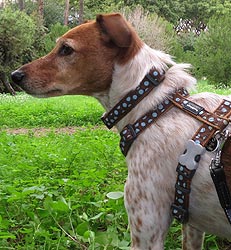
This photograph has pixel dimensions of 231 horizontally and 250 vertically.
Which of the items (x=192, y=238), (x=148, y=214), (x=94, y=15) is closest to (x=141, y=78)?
(x=148, y=214)

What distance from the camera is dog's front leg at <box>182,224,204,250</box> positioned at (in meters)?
3.05

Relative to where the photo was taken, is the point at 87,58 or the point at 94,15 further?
the point at 94,15

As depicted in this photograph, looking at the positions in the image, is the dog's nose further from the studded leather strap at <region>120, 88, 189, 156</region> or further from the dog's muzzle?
the studded leather strap at <region>120, 88, 189, 156</region>

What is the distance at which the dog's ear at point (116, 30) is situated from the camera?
2.72 m

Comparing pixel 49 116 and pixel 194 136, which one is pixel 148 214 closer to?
pixel 194 136

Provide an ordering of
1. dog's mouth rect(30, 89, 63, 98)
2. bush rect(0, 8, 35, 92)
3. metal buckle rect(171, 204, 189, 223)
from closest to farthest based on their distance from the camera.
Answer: metal buckle rect(171, 204, 189, 223), dog's mouth rect(30, 89, 63, 98), bush rect(0, 8, 35, 92)

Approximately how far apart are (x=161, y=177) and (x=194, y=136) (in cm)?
29

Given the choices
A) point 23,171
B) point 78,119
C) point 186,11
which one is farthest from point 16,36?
point 186,11

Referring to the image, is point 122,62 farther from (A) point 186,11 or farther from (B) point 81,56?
(A) point 186,11

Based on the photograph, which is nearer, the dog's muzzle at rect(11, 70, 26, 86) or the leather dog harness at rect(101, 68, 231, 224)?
the leather dog harness at rect(101, 68, 231, 224)

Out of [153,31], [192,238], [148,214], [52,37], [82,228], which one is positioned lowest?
[52,37]

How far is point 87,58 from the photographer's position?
2809mm

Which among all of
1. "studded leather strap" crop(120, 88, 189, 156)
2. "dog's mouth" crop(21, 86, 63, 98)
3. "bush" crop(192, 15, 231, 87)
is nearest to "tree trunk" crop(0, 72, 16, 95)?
"bush" crop(192, 15, 231, 87)

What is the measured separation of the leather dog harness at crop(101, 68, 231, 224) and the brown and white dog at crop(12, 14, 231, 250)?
3 cm
